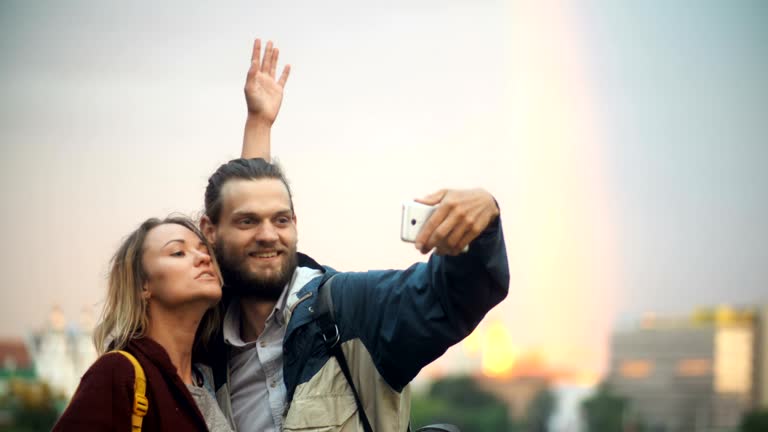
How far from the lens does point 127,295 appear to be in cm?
424

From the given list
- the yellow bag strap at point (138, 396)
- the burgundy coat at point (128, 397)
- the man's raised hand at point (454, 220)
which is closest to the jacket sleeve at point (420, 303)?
the man's raised hand at point (454, 220)

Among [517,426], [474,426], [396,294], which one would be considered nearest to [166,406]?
[396,294]

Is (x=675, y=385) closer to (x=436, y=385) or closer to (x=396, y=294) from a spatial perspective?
(x=436, y=385)

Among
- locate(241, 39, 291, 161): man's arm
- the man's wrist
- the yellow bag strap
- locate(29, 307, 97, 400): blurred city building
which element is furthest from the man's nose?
locate(29, 307, 97, 400): blurred city building

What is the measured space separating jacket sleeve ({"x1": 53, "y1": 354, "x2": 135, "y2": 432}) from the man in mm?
557

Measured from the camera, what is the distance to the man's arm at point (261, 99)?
5.27 meters

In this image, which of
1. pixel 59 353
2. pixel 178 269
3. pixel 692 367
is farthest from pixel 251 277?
pixel 692 367

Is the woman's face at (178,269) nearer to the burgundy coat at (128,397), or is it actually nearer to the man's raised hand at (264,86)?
the burgundy coat at (128,397)

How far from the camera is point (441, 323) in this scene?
3.98 m

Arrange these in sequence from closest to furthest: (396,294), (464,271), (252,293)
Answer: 1. (464,271)
2. (396,294)
3. (252,293)

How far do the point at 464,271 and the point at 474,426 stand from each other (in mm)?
103680

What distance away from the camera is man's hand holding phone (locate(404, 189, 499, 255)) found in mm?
3553

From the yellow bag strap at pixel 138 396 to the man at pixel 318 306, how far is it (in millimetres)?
494

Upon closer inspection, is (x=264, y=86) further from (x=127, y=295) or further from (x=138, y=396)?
(x=138, y=396)
